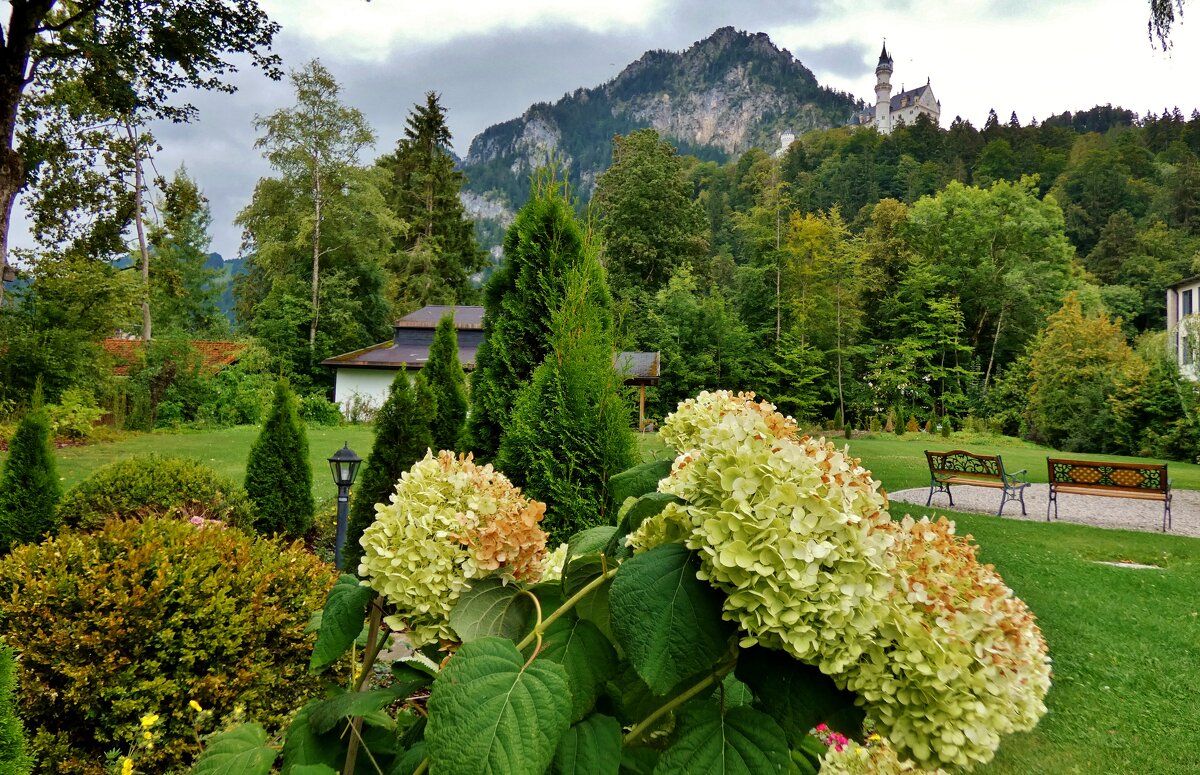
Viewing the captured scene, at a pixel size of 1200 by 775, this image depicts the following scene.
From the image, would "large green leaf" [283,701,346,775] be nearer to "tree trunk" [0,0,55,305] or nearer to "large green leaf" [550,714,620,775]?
"large green leaf" [550,714,620,775]

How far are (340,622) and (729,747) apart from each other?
0.58 meters

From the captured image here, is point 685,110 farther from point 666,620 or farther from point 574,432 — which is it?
point 666,620

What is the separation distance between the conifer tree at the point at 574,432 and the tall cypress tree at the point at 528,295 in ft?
1.41

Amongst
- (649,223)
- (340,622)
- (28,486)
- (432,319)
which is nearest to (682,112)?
(649,223)

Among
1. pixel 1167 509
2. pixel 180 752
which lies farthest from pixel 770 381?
pixel 180 752

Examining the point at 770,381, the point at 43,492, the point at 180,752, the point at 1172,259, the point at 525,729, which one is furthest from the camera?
the point at 1172,259

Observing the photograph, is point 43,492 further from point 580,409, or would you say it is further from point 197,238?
point 197,238

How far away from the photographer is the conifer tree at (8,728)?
159 centimetres

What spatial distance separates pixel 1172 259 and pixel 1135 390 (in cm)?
2547

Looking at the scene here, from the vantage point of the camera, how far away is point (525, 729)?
2.08ft

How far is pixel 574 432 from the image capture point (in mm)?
3676

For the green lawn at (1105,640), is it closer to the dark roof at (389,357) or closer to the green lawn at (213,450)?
the green lawn at (213,450)

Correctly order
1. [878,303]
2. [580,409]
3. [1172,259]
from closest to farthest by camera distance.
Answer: [580,409]
[878,303]
[1172,259]

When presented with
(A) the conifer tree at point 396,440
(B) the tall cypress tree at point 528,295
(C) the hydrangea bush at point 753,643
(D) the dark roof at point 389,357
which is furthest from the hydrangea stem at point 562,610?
(D) the dark roof at point 389,357
